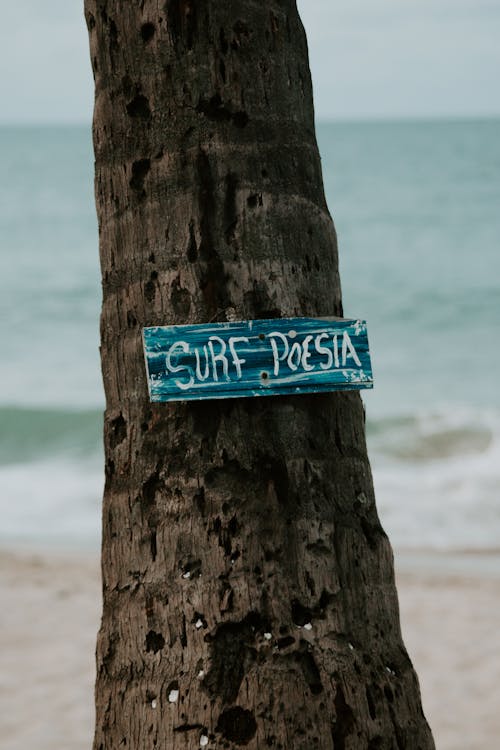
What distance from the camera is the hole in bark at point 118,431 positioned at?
7.63 feet

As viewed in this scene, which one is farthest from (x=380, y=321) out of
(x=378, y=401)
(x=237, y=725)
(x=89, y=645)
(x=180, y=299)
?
(x=237, y=725)

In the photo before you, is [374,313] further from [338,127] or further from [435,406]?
[338,127]

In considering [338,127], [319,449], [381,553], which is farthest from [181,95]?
[338,127]

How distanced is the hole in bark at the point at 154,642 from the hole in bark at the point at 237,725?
19 centimetres

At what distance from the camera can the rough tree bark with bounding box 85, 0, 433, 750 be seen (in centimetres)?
220

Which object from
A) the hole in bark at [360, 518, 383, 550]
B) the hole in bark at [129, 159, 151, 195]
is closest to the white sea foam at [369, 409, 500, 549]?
the hole in bark at [360, 518, 383, 550]

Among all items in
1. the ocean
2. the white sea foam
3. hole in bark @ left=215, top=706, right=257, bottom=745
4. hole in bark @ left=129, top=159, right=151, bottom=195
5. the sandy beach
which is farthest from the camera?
the ocean

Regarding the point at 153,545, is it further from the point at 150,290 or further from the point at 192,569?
the point at 150,290

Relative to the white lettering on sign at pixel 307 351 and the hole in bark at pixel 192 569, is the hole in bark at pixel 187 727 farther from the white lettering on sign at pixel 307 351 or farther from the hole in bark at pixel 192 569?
the white lettering on sign at pixel 307 351

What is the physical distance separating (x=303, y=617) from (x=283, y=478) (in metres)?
0.29

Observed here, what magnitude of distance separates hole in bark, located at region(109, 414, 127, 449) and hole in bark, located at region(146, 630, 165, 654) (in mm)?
412

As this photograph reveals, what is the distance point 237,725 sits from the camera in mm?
2182

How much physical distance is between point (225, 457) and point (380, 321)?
21994 mm

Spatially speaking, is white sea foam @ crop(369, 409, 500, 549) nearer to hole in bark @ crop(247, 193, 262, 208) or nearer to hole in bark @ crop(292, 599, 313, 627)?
hole in bark @ crop(292, 599, 313, 627)
